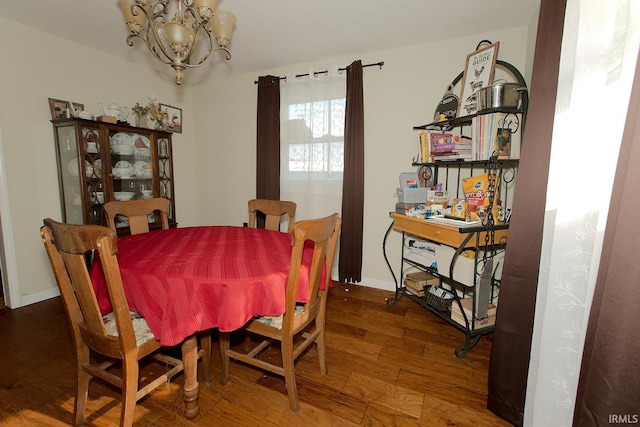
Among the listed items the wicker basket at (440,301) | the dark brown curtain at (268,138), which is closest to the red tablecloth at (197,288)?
→ the wicker basket at (440,301)

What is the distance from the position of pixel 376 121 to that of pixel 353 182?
64 cm

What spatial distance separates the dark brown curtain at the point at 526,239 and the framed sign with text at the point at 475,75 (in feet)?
3.07

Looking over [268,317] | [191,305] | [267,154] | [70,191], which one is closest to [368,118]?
[267,154]

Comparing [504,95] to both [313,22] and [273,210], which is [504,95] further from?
[273,210]

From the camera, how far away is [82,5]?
6.62ft

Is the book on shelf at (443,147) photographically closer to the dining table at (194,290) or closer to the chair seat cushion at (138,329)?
the dining table at (194,290)

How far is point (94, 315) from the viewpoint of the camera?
115cm

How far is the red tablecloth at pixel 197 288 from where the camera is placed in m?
1.15

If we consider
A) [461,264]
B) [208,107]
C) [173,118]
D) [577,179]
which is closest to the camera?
[577,179]

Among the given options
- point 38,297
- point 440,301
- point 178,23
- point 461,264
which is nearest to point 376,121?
point 461,264

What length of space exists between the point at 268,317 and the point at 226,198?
2.52 m

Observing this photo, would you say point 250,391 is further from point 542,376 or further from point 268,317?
point 542,376

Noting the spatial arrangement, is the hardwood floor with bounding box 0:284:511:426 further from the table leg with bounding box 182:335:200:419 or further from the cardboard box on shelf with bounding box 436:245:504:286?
the cardboard box on shelf with bounding box 436:245:504:286

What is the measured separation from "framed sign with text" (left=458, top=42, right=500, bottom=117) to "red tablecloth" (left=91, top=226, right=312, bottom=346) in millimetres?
1727
